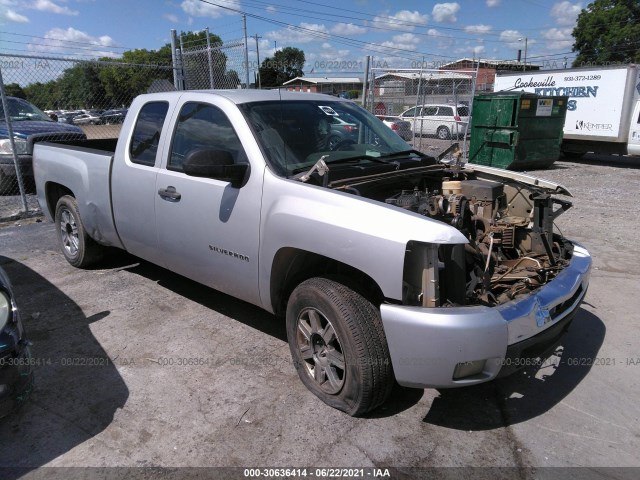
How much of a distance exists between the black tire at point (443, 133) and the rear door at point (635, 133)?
7936mm

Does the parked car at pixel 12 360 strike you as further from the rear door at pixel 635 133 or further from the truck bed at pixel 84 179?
the rear door at pixel 635 133

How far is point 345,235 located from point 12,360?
192 centimetres

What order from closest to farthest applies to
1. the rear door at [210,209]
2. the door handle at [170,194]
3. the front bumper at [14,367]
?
the front bumper at [14,367]
the rear door at [210,209]
the door handle at [170,194]

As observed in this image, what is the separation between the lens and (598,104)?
1413 centimetres

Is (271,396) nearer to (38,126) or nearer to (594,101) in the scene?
(38,126)

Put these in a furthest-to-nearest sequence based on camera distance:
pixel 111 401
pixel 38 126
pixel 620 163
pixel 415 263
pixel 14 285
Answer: pixel 620 163 < pixel 38 126 < pixel 14 285 < pixel 111 401 < pixel 415 263

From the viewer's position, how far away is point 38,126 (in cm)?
966

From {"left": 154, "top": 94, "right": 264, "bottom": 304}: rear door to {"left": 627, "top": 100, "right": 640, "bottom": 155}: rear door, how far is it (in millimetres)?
13460

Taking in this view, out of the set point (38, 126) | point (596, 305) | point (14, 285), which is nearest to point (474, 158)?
point (596, 305)

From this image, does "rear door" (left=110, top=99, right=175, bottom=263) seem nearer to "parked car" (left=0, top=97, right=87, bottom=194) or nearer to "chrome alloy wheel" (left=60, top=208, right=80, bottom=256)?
"chrome alloy wheel" (left=60, top=208, right=80, bottom=256)

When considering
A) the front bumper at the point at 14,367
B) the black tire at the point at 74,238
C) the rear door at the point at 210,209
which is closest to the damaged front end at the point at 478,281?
the rear door at the point at 210,209

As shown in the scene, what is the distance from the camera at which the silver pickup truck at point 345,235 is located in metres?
2.63

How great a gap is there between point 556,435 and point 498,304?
0.86 metres

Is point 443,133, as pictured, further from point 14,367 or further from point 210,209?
point 14,367
